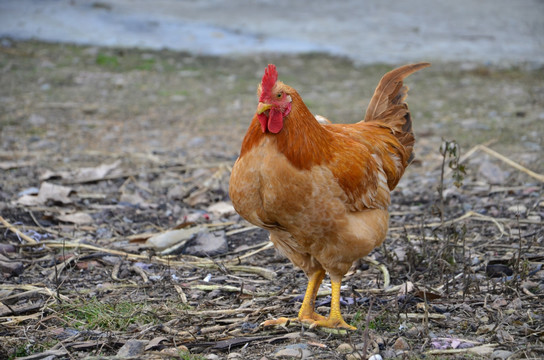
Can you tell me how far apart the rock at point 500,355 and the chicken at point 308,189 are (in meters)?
0.85

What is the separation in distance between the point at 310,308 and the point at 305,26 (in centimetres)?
1080

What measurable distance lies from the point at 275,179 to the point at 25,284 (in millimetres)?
2084

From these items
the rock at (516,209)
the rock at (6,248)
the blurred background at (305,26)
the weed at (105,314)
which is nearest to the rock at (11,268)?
the rock at (6,248)

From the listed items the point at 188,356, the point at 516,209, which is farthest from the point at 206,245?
the point at 516,209

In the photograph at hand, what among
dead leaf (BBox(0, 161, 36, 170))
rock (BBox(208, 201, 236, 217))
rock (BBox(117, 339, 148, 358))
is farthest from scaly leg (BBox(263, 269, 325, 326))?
dead leaf (BBox(0, 161, 36, 170))

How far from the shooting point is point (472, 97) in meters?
9.16

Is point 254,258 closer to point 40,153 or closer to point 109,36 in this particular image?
point 40,153

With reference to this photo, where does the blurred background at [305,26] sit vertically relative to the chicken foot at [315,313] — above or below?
above

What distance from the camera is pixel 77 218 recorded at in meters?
5.33

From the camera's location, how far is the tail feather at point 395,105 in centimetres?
458

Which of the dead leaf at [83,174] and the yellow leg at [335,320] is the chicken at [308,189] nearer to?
the yellow leg at [335,320]

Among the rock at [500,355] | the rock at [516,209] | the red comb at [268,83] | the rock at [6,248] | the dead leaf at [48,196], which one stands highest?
the red comb at [268,83]

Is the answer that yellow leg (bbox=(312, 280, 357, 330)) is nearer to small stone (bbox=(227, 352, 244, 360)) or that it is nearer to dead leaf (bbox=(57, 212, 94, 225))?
small stone (bbox=(227, 352, 244, 360))

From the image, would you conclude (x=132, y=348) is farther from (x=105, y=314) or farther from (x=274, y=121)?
(x=274, y=121)
